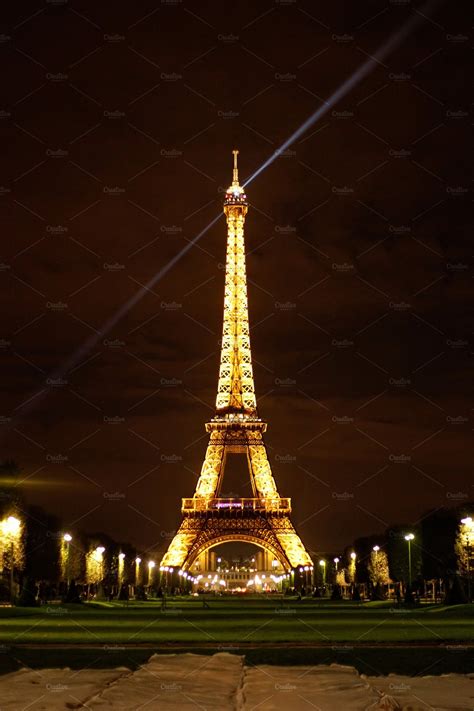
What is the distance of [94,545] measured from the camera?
361ft

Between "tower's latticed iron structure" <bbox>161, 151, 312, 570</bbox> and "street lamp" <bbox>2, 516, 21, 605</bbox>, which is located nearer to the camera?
"street lamp" <bbox>2, 516, 21, 605</bbox>

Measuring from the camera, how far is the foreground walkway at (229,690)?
15.5 metres

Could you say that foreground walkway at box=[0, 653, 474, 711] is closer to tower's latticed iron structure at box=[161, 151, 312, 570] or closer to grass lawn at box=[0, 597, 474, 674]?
grass lawn at box=[0, 597, 474, 674]

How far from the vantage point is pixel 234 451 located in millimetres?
106062

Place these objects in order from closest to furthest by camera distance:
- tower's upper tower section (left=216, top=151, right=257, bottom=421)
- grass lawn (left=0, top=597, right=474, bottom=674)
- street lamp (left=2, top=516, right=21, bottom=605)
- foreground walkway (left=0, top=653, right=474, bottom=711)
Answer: foreground walkway (left=0, top=653, right=474, bottom=711) → grass lawn (left=0, top=597, right=474, bottom=674) → street lamp (left=2, top=516, right=21, bottom=605) → tower's upper tower section (left=216, top=151, right=257, bottom=421)

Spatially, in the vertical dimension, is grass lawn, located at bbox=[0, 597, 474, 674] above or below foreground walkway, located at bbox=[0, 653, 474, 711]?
above

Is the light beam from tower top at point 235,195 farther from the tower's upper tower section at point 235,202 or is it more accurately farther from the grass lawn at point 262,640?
the grass lawn at point 262,640

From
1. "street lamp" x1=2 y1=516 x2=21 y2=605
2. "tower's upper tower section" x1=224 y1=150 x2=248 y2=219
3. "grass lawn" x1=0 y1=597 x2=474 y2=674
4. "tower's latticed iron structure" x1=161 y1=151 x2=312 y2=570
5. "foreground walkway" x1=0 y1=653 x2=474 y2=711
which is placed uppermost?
"tower's upper tower section" x1=224 y1=150 x2=248 y2=219

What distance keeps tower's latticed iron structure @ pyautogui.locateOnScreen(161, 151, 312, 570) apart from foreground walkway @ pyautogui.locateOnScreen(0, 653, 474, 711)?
8051 centimetres

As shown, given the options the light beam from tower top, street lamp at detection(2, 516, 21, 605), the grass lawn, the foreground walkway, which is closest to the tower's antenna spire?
the light beam from tower top

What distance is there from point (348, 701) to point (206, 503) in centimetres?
8832

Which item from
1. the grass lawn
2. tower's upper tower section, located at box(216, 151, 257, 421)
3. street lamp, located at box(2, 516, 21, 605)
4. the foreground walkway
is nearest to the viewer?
the foreground walkway

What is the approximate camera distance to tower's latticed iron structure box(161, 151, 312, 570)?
103 metres

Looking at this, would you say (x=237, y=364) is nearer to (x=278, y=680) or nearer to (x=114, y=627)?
(x=114, y=627)
